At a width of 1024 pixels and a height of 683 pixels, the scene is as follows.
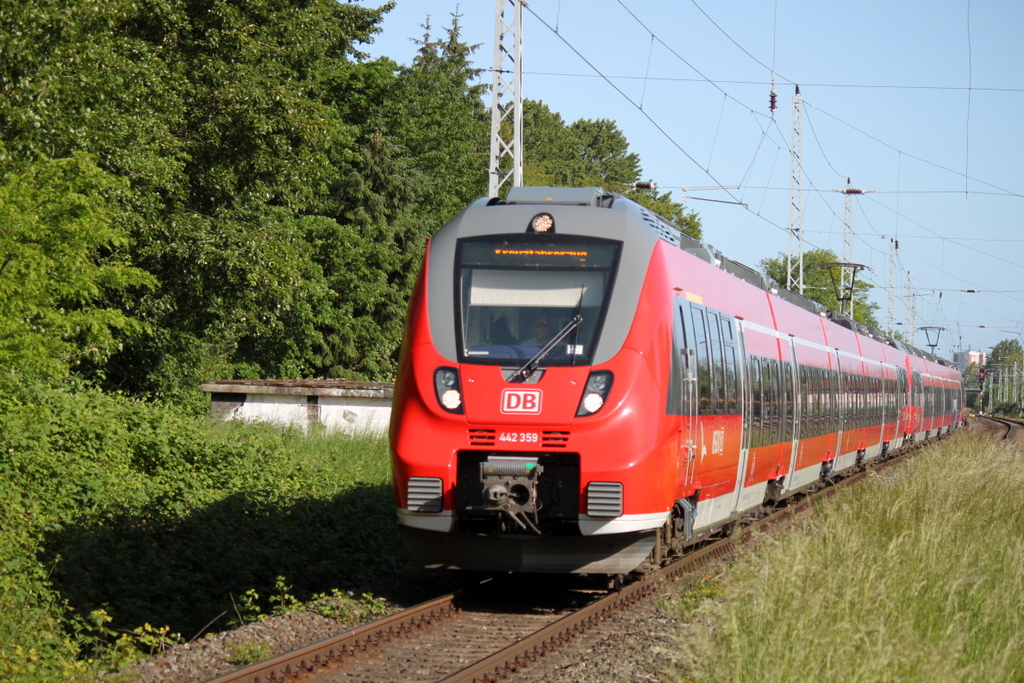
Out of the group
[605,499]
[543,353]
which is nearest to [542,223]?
[543,353]

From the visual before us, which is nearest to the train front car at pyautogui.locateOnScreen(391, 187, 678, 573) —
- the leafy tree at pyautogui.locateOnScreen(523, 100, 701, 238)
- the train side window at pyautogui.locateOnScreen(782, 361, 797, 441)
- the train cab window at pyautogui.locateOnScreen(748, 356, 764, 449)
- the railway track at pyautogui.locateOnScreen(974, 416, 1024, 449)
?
the train cab window at pyautogui.locateOnScreen(748, 356, 764, 449)

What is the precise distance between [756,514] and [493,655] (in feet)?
28.3

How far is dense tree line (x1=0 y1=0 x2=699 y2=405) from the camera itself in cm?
1439

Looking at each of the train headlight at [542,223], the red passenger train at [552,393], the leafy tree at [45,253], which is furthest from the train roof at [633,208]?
the leafy tree at [45,253]

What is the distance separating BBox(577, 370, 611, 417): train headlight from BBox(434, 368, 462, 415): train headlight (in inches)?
39.1

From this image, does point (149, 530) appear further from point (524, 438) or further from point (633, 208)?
point (633, 208)

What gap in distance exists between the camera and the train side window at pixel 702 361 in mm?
11023

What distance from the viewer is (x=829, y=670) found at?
18.7 feet

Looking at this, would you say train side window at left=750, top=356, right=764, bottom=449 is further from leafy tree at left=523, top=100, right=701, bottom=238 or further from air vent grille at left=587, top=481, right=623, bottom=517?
leafy tree at left=523, top=100, right=701, bottom=238

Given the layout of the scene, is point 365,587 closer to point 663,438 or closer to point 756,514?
point 663,438

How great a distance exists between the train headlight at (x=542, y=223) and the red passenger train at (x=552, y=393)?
14 millimetres

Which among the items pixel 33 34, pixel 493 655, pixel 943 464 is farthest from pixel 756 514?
pixel 33 34

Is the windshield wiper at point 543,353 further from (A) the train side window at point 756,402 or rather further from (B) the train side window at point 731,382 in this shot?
(A) the train side window at point 756,402

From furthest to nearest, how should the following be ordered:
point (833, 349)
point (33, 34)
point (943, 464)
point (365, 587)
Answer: point (833, 349), point (943, 464), point (33, 34), point (365, 587)
